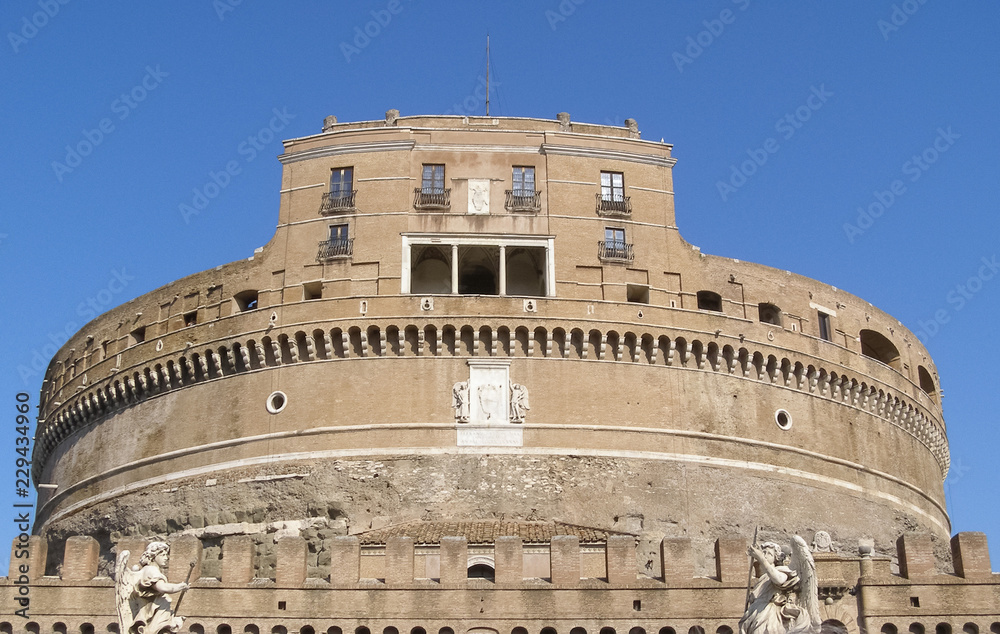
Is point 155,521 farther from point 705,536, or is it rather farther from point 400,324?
point 705,536

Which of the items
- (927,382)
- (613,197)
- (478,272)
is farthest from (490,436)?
(927,382)

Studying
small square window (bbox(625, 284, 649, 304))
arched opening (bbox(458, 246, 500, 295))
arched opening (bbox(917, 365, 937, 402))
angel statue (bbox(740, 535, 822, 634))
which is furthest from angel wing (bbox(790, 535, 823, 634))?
arched opening (bbox(917, 365, 937, 402))

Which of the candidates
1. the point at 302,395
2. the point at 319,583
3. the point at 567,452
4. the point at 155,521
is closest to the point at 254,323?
the point at 302,395

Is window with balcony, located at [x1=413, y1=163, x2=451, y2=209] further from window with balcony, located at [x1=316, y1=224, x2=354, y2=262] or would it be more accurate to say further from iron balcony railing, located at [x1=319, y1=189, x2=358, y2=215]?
window with balcony, located at [x1=316, y1=224, x2=354, y2=262]

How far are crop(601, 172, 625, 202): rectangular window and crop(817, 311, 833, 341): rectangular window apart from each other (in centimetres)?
702

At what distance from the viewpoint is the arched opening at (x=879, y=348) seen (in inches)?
1626

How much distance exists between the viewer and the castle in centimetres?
3378

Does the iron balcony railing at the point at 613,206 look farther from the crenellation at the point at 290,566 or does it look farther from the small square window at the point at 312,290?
the crenellation at the point at 290,566

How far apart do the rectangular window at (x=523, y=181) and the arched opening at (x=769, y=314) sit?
7.30 m

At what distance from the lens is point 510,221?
36.5 metres

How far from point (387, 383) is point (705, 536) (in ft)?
29.8

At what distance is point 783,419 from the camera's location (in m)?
37.0

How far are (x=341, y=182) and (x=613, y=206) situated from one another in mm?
7615

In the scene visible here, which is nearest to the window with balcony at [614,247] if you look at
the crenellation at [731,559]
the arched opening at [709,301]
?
the arched opening at [709,301]
